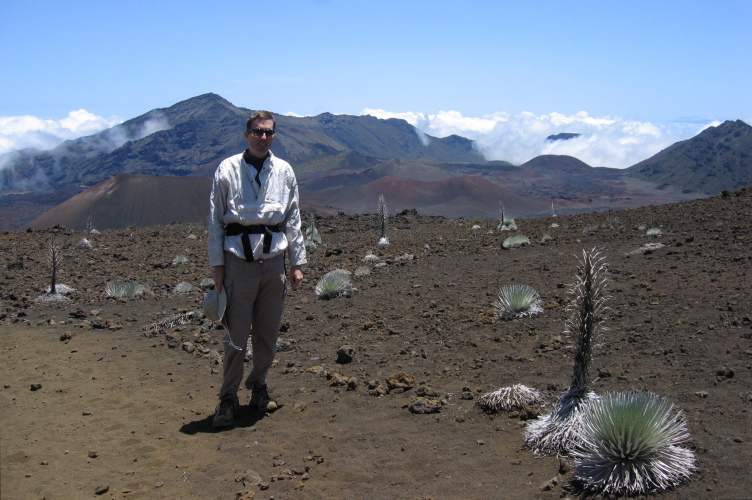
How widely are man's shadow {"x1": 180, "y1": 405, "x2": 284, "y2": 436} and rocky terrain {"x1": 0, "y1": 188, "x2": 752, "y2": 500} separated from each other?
17mm

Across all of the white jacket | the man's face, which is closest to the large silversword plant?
the white jacket

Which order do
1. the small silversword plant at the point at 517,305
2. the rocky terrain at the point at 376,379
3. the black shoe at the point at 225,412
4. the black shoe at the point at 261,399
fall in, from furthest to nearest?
the small silversword plant at the point at 517,305 < the black shoe at the point at 261,399 < the black shoe at the point at 225,412 < the rocky terrain at the point at 376,379

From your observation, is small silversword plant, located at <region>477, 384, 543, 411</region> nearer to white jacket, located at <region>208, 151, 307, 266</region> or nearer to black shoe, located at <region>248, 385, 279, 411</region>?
black shoe, located at <region>248, 385, 279, 411</region>

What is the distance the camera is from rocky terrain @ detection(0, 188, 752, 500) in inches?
108

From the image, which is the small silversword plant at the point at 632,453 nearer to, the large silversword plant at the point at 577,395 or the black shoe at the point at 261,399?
the large silversword plant at the point at 577,395

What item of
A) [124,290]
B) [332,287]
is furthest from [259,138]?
[124,290]

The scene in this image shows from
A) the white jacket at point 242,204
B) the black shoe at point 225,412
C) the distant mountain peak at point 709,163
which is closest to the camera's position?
the white jacket at point 242,204

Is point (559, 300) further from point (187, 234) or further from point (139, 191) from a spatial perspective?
point (139, 191)

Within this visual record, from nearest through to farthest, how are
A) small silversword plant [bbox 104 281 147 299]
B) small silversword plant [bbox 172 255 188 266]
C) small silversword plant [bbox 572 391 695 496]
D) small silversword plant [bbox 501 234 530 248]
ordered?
small silversword plant [bbox 572 391 695 496], small silversword plant [bbox 104 281 147 299], small silversword plant [bbox 501 234 530 248], small silversword plant [bbox 172 255 188 266]

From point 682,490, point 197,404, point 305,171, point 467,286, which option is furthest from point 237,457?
point 305,171

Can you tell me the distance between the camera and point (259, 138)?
10.8ft

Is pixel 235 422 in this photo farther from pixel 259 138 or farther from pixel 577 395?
pixel 577 395

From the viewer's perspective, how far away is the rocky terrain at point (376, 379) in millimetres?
2740

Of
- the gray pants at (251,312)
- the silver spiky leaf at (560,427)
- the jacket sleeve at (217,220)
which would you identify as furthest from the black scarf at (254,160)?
the silver spiky leaf at (560,427)
